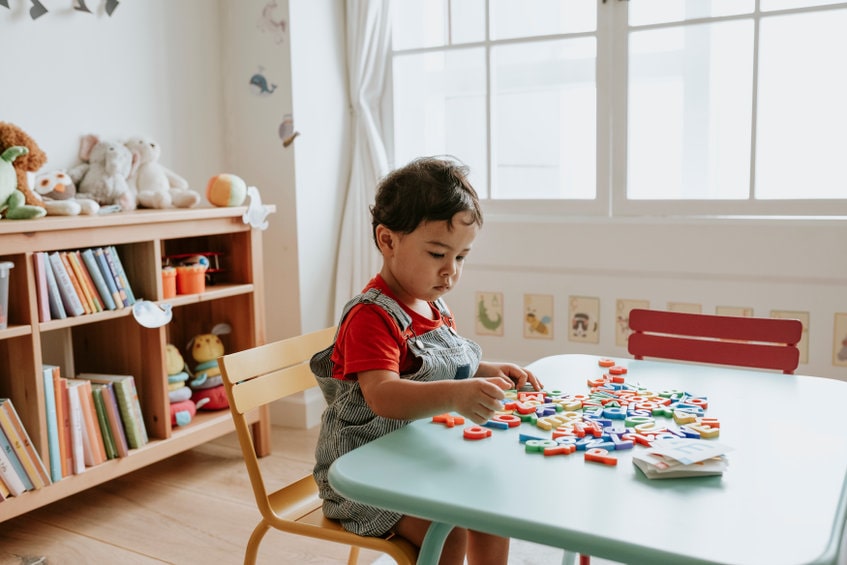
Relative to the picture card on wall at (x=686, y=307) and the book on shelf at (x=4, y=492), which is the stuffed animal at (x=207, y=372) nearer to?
the book on shelf at (x=4, y=492)

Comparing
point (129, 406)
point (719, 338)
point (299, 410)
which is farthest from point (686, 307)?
point (129, 406)

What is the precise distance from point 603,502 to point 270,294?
2369 millimetres

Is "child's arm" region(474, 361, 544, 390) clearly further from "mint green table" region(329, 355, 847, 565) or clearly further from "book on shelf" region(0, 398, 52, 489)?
"book on shelf" region(0, 398, 52, 489)

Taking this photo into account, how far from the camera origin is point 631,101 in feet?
8.96

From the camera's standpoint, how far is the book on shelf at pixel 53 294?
2.10 metres

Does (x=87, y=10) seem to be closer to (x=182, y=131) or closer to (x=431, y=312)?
(x=182, y=131)

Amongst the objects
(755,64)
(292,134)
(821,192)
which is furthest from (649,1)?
(292,134)

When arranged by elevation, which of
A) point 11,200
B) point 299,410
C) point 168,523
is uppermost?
point 11,200

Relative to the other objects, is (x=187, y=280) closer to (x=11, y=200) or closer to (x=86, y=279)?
(x=86, y=279)

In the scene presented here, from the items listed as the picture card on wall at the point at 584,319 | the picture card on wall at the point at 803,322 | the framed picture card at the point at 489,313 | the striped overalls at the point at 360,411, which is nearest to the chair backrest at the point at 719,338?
the striped overalls at the point at 360,411

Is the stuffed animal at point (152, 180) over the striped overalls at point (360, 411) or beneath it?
over

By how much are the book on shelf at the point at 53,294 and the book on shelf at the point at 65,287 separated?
0.04 ft

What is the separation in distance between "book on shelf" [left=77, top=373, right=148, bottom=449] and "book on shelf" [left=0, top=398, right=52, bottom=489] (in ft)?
0.97

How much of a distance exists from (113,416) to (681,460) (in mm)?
1818
